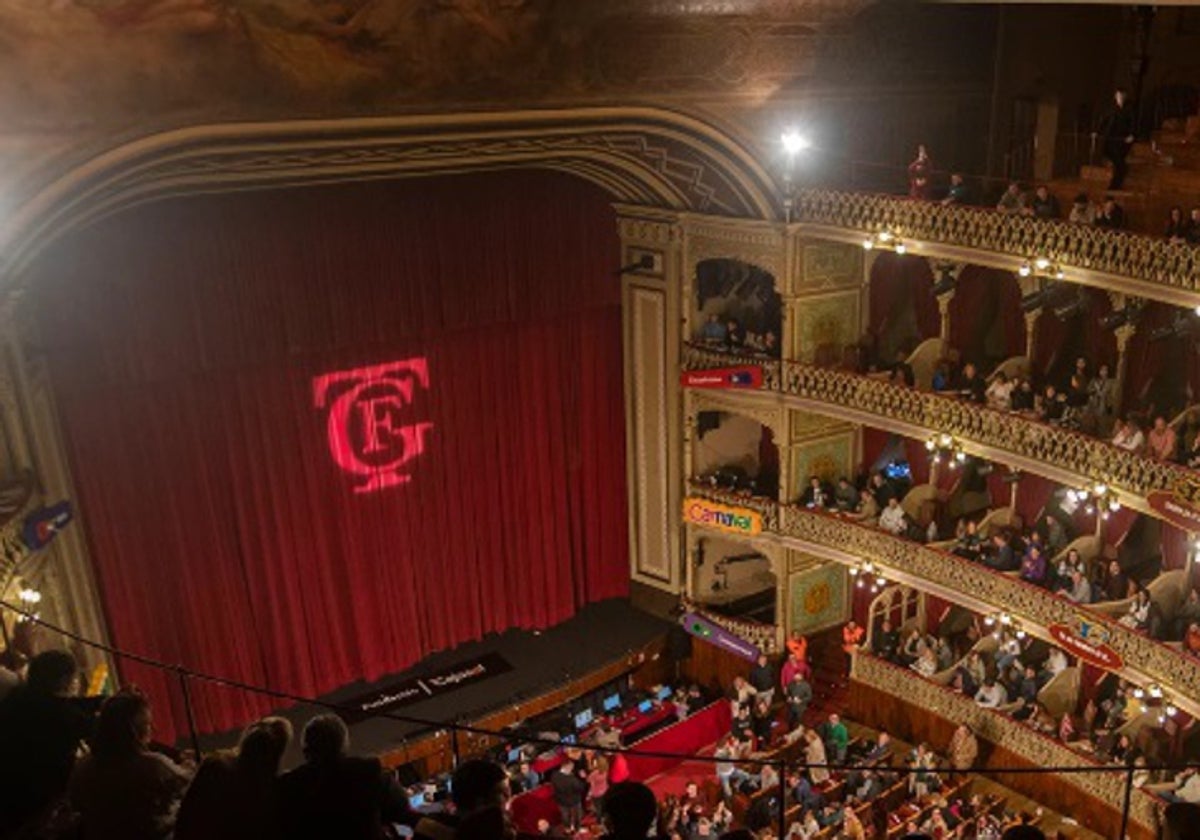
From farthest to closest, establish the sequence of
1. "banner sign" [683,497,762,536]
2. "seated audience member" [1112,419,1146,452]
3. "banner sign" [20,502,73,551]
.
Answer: "banner sign" [683,497,762,536] → "seated audience member" [1112,419,1146,452] → "banner sign" [20,502,73,551]

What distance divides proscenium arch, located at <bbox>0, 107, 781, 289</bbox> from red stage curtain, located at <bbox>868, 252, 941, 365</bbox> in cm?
263

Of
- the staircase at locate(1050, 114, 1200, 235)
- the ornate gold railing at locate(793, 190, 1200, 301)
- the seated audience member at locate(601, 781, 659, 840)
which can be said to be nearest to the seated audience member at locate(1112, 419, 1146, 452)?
the ornate gold railing at locate(793, 190, 1200, 301)

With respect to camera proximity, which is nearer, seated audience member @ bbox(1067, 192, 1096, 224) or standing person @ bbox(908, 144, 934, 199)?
seated audience member @ bbox(1067, 192, 1096, 224)

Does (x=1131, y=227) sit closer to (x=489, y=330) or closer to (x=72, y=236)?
(x=489, y=330)

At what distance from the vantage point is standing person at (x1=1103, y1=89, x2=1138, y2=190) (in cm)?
1480

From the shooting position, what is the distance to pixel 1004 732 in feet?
51.0

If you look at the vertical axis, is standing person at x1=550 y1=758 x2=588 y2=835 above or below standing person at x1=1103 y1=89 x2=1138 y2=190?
below

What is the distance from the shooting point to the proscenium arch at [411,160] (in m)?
12.2

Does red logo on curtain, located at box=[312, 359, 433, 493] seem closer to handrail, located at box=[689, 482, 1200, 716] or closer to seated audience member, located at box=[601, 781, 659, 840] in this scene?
handrail, located at box=[689, 482, 1200, 716]

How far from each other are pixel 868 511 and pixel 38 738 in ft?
45.3

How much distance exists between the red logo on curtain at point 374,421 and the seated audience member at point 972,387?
25.4 feet

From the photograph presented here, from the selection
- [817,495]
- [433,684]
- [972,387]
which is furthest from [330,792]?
[817,495]

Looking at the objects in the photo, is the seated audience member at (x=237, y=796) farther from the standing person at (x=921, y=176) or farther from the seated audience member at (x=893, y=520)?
the seated audience member at (x=893, y=520)

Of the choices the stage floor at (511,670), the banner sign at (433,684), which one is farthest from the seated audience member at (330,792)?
the banner sign at (433,684)
